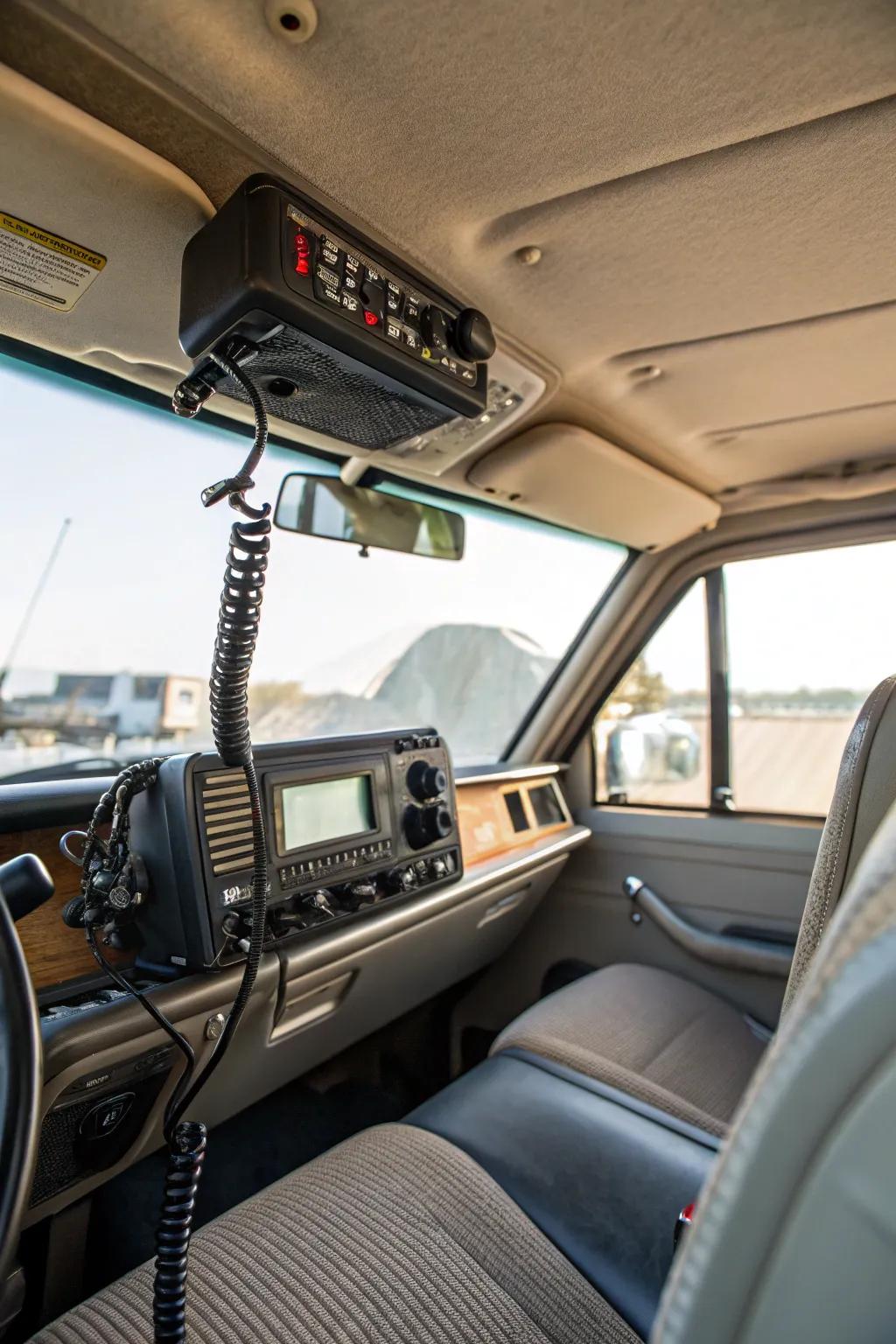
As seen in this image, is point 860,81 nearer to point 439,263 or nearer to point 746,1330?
point 439,263

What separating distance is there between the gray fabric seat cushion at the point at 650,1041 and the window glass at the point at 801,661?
3.02 ft

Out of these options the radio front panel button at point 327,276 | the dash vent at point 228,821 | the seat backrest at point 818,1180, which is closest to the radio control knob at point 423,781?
the dash vent at point 228,821

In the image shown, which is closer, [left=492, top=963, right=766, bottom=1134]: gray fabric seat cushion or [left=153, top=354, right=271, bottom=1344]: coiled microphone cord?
[left=153, top=354, right=271, bottom=1344]: coiled microphone cord

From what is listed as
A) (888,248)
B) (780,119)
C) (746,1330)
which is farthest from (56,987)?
(888,248)

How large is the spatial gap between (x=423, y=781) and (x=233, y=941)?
0.70m

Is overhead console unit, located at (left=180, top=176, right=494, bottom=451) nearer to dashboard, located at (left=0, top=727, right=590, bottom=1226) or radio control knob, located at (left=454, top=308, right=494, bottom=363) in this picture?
radio control knob, located at (left=454, top=308, right=494, bottom=363)

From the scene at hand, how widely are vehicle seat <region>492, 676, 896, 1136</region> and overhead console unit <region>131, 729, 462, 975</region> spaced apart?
0.48 metres

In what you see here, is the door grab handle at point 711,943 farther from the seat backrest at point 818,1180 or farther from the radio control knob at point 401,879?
the seat backrest at point 818,1180

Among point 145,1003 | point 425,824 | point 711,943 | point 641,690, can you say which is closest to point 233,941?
point 145,1003

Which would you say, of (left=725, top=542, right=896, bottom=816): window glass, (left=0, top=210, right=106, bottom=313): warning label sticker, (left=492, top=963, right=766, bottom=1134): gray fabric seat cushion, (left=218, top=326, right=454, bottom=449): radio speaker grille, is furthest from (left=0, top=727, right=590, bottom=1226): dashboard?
(left=725, top=542, right=896, bottom=816): window glass

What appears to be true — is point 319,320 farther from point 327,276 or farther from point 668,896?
point 668,896

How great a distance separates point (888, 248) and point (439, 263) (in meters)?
0.77

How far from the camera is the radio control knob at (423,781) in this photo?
2035 millimetres

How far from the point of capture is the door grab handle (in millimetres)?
2633
